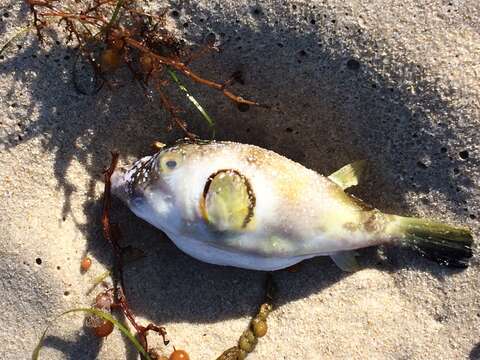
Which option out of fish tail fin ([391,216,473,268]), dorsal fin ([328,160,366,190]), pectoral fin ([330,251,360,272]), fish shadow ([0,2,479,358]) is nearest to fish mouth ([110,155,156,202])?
fish shadow ([0,2,479,358])

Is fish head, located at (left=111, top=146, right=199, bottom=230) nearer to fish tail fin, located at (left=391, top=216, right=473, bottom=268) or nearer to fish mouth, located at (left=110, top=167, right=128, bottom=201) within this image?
fish mouth, located at (left=110, top=167, right=128, bottom=201)

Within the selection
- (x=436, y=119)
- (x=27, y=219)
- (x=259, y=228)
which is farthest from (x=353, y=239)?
(x=27, y=219)

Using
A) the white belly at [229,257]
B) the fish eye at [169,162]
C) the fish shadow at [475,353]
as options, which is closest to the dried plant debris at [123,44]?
the fish eye at [169,162]

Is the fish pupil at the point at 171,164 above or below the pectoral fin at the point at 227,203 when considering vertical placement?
above

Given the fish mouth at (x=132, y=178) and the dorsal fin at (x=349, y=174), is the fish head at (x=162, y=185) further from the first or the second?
the dorsal fin at (x=349, y=174)

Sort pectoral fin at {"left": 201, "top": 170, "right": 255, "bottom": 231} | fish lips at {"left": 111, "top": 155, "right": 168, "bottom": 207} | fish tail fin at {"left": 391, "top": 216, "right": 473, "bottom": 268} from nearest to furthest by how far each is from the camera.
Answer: pectoral fin at {"left": 201, "top": 170, "right": 255, "bottom": 231} → fish lips at {"left": 111, "top": 155, "right": 168, "bottom": 207} → fish tail fin at {"left": 391, "top": 216, "right": 473, "bottom": 268}

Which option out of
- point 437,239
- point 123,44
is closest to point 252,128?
point 123,44
